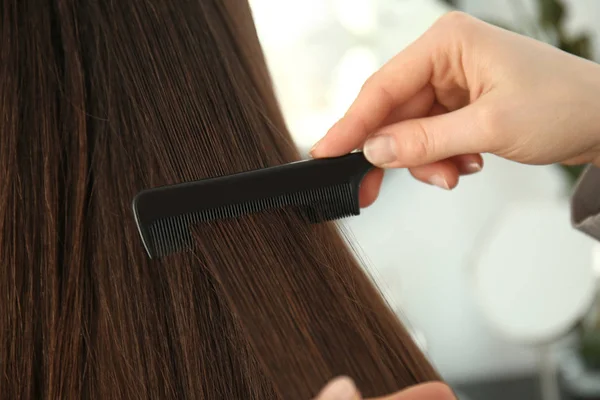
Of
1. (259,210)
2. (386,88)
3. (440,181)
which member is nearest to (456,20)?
(386,88)

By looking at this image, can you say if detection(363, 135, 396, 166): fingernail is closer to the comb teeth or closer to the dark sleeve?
the comb teeth

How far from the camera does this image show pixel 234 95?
0.62m

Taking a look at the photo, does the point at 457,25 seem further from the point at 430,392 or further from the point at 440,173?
the point at 430,392

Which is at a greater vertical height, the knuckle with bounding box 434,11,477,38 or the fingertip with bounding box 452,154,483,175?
the knuckle with bounding box 434,11,477,38

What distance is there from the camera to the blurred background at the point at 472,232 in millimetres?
1688

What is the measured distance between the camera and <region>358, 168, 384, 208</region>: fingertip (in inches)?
28.1

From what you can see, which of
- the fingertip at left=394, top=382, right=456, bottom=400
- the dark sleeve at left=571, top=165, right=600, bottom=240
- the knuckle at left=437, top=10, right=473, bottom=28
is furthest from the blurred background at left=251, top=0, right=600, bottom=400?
the fingertip at left=394, top=382, right=456, bottom=400

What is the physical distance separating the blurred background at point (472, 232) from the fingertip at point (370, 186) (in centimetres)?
63

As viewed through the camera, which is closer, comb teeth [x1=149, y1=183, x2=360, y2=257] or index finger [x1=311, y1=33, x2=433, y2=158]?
comb teeth [x1=149, y1=183, x2=360, y2=257]

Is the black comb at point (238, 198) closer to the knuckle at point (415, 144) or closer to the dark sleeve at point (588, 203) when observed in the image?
the knuckle at point (415, 144)

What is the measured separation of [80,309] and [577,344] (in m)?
1.80

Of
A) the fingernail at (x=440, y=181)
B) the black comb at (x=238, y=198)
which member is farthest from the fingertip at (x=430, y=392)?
the fingernail at (x=440, y=181)

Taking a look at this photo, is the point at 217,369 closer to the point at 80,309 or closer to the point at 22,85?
the point at 80,309

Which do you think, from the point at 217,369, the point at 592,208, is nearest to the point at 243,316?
the point at 217,369
